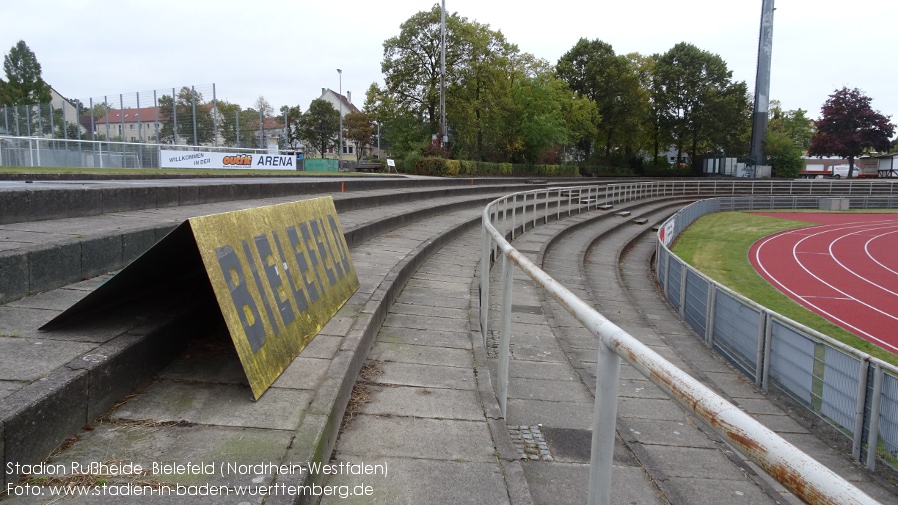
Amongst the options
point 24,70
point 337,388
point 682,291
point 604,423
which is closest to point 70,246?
point 337,388

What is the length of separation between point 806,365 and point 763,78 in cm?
5208

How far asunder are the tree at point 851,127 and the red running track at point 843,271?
42192 millimetres

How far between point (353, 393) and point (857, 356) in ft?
16.8

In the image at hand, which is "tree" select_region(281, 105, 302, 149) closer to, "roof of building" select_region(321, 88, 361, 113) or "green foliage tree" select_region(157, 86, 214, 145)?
"roof of building" select_region(321, 88, 361, 113)

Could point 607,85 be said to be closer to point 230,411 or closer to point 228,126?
point 228,126

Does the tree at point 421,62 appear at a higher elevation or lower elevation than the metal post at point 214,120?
higher

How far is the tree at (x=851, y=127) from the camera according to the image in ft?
226

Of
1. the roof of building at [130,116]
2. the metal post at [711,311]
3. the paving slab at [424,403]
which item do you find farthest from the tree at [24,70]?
the paving slab at [424,403]

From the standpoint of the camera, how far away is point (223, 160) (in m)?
27.2

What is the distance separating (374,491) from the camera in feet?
8.76

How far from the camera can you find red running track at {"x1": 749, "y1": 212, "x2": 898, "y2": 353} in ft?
45.7

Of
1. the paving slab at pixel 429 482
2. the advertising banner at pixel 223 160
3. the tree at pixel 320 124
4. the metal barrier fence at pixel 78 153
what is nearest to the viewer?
Answer: the paving slab at pixel 429 482

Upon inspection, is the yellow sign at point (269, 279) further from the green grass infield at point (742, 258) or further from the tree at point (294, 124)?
the tree at point (294, 124)

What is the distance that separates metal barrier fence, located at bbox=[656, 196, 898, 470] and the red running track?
4323mm
